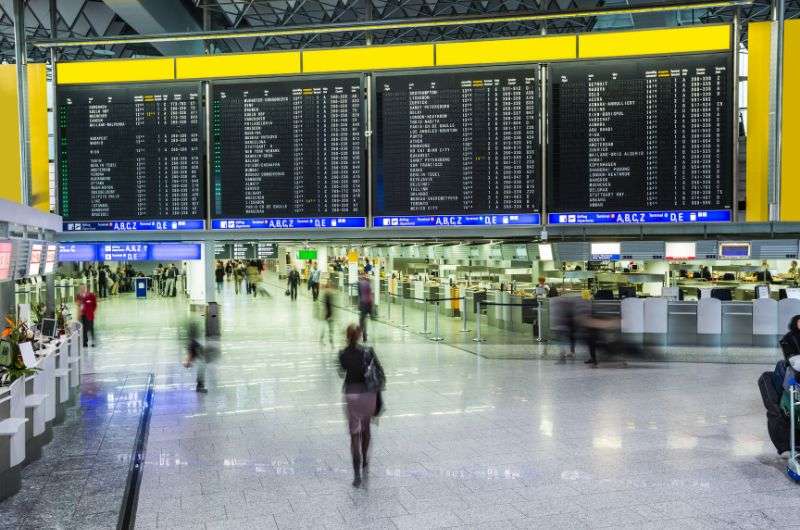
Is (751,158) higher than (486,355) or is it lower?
higher

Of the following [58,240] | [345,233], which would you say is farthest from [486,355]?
[58,240]

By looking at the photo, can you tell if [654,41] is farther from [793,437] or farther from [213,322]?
[213,322]

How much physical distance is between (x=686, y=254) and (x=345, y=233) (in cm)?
644

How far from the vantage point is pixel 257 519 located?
536 centimetres

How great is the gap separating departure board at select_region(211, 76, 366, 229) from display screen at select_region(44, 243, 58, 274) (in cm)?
290

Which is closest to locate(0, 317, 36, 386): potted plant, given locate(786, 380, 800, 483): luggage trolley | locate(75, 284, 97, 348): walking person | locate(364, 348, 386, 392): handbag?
locate(364, 348, 386, 392): handbag

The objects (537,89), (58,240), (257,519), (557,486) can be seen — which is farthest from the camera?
(58,240)

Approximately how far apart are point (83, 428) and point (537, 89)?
8810mm

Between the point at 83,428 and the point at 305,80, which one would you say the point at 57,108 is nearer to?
the point at 305,80

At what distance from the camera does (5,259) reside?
8875 millimetres

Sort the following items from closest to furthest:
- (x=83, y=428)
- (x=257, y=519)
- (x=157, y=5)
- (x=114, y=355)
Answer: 1. (x=257, y=519)
2. (x=83, y=428)
3. (x=114, y=355)
4. (x=157, y=5)

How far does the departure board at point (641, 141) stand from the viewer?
12133mm

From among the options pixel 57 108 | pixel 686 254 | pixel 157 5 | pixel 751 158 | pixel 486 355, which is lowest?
pixel 486 355

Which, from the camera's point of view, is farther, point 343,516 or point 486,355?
point 486,355
